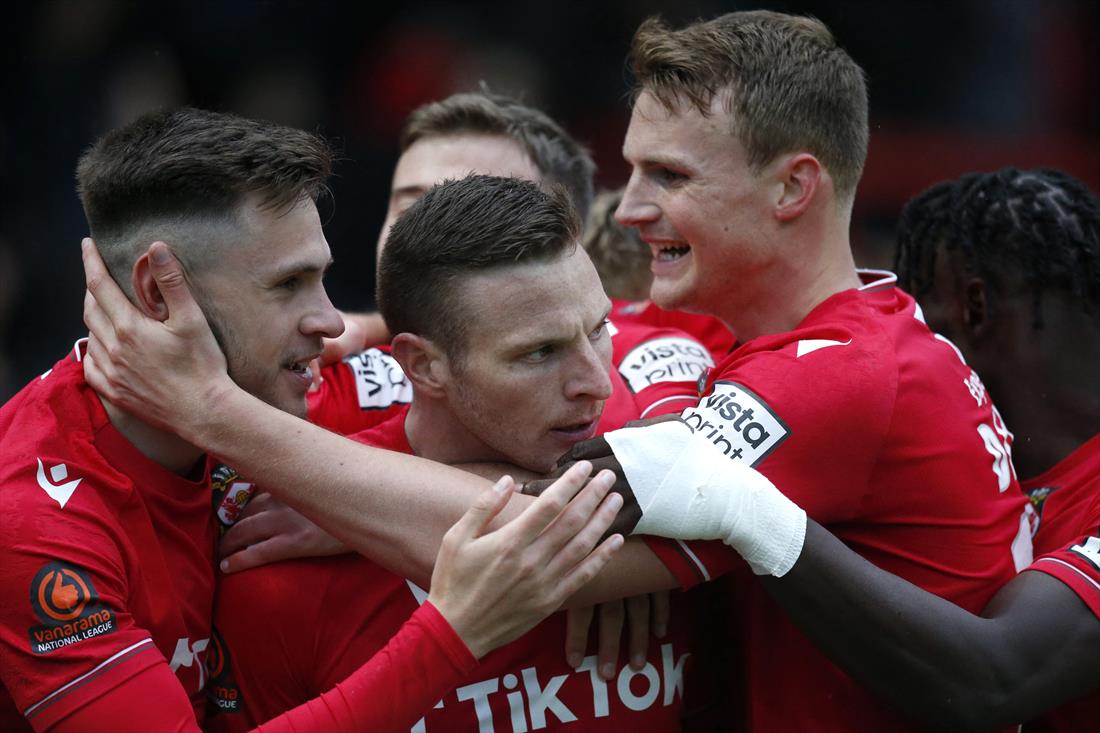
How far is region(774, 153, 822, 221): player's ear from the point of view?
12.0ft

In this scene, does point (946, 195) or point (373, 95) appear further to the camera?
point (373, 95)

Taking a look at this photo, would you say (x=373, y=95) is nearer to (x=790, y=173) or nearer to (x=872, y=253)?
(x=872, y=253)

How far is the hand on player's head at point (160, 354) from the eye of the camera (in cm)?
294

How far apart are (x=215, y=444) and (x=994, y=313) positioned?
8.04 ft

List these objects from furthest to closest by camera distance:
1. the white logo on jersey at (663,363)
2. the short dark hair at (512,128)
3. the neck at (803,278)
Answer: the short dark hair at (512,128), the white logo on jersey at (663,363), the neck at (803,278)

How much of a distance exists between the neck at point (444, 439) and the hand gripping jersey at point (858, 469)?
22.1 inches

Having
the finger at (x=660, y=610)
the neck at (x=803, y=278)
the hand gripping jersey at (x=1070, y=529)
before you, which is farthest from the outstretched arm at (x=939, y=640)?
the neck at (x=803, y=278)

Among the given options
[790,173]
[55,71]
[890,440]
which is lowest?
[890,440]

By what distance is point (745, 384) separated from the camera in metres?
3.04

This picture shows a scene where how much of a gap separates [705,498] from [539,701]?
0.74m

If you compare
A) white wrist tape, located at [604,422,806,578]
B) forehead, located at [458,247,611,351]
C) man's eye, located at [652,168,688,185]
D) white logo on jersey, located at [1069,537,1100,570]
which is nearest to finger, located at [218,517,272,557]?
forehead, located at [458,247,611,351]

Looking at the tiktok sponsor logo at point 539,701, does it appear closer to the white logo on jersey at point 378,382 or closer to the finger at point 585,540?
the finger at point 585,540

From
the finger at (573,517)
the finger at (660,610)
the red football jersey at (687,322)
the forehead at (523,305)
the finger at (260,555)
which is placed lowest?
the finger at (660,610)

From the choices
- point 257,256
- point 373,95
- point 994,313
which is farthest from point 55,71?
point 994,313
